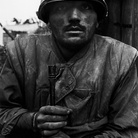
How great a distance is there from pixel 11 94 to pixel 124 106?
1.02 meters

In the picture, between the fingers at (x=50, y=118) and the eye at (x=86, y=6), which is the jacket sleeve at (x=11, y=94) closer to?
the fingers at (x=50, y=118)

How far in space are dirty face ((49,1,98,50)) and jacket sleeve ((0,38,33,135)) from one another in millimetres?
496

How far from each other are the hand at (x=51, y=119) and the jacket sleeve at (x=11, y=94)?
0.93 feet

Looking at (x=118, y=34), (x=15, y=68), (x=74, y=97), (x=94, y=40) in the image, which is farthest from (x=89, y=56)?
(x=118, y=34)

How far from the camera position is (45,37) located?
2.65 metres

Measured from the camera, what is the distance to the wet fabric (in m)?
2.41

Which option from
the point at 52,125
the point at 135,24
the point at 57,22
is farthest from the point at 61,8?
the point at 135,24

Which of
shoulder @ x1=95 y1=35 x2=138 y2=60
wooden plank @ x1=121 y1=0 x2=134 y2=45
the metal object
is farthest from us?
wooden plank @ x1=121 y1=0 x2=134 y2=45

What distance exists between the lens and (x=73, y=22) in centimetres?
230

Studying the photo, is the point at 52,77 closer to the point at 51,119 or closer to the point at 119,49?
the point at 51,119

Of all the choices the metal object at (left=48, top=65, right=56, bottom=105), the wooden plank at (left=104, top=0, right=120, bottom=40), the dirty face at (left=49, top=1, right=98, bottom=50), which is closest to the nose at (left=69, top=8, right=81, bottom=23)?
the dirty face at (left=49, top=1, right=98, bottom=50)

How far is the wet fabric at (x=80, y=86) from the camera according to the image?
241cm

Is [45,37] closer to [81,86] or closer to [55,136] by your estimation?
[81,86]

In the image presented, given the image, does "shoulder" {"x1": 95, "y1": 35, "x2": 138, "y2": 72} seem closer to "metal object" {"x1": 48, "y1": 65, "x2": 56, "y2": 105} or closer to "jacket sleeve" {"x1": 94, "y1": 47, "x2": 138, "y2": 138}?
"jacket sleeve" {"x1": 94, "y1": 47, "x2": 138, "y2": 138}
